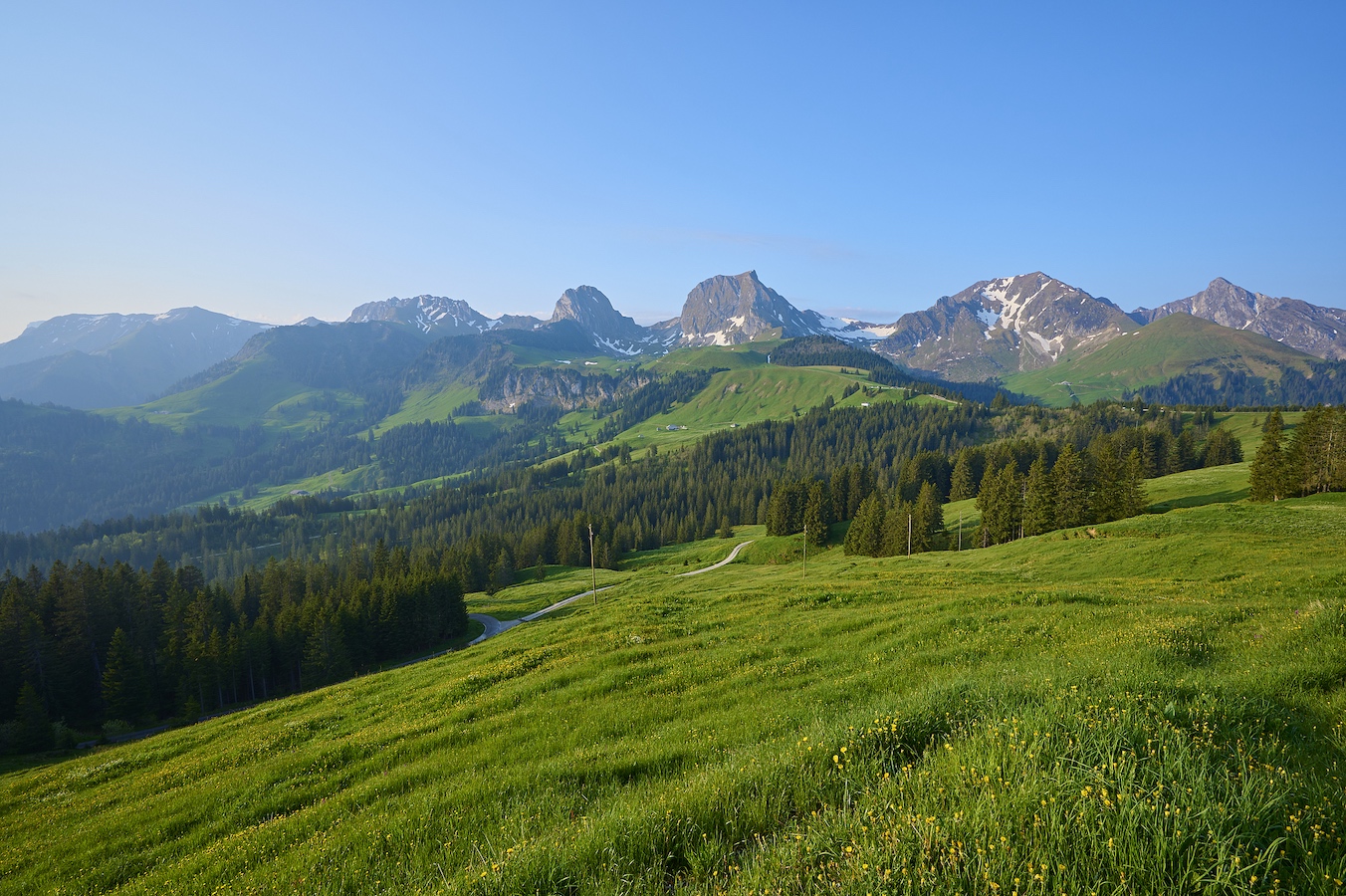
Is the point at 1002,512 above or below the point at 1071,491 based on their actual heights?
below

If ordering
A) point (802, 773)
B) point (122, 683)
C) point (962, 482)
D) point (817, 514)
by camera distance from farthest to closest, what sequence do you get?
point (962, 482), point (817, 514), point (122, 683), point (802, 773)

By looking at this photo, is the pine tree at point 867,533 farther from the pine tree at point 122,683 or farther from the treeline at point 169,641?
the pine tree at point 122,683

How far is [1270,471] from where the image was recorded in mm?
66750

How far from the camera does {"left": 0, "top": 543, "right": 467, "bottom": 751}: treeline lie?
209 ft

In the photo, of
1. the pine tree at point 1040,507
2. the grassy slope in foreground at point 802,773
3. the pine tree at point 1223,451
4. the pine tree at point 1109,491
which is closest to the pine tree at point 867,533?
the pine tree at point 1040,507

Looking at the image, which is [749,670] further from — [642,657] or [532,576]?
[532,576]

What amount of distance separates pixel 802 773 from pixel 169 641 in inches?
3740

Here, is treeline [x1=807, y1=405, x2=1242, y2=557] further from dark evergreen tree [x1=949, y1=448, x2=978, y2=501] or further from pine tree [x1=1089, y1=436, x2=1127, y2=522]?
dark evergreen tree [x1=949, y1=448, x2=978, y2=501]

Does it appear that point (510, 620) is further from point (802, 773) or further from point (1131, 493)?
point (1131, 493)

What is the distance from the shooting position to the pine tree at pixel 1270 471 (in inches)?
2589

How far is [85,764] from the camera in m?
21.9

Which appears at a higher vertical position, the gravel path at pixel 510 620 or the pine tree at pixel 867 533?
the pine tree at pixel 867 533

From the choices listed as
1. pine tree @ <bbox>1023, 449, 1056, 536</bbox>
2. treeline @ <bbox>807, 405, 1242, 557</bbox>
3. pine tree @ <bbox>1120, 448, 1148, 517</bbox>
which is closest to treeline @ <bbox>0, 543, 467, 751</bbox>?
treeline @ <bbox>807, 405, 1242, 557</bbox>

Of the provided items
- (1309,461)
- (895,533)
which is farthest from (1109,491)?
(895,533)
